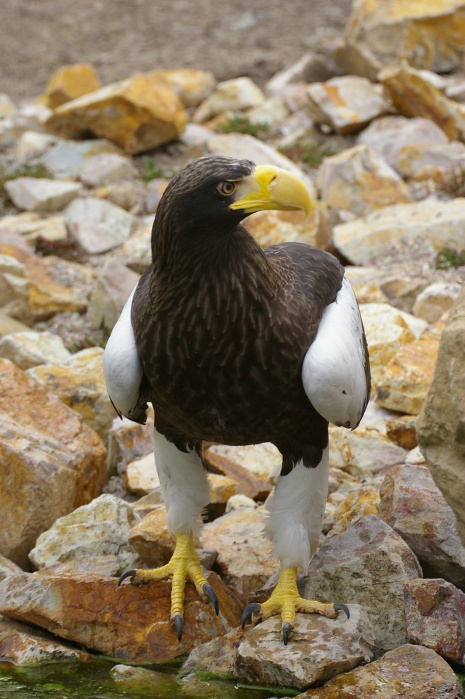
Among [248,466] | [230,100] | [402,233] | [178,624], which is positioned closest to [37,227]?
[402,233]

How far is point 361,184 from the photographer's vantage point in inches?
375

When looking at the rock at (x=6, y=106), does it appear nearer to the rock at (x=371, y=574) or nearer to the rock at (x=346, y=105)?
the rock at (x=346, y=105)

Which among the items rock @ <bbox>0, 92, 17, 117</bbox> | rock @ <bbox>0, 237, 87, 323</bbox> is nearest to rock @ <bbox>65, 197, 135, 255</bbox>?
rock @ <bbox>0, 237, 87, 323</bbox>

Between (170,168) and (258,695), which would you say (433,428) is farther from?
(170,168)

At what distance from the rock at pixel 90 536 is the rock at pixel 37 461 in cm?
17

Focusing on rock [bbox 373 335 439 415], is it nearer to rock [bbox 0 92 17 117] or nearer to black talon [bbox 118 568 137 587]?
black talon [bbox 118 568 137 587]

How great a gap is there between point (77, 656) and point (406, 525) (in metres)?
1.56

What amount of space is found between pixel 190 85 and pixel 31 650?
1056 centimetres

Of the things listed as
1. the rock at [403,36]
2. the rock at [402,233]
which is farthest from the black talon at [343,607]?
the rock at [403,36]

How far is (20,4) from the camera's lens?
61.3ft

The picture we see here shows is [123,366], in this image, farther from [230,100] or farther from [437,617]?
[230,100]

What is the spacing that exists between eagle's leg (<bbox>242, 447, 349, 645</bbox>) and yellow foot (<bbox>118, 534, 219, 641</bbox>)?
0.31 m

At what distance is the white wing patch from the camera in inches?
144

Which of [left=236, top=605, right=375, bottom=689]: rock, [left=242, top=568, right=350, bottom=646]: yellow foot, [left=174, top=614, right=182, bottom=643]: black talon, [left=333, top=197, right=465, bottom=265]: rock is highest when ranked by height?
[left=236, top=605, right=375, bottom=689]: rock
